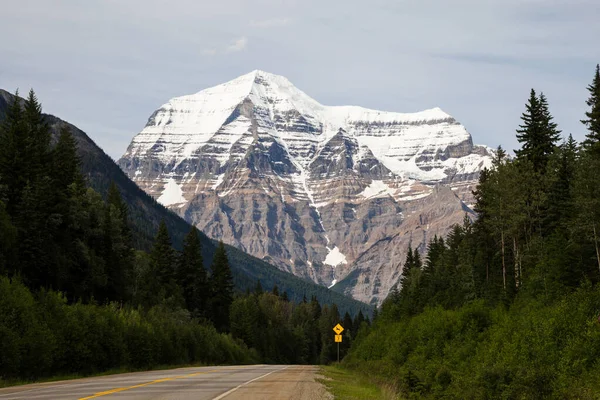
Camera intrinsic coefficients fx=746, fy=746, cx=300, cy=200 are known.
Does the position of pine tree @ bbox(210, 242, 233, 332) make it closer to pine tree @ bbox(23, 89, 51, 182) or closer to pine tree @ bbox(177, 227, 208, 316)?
pine tree @ bbox(177, 227, 208, 316)

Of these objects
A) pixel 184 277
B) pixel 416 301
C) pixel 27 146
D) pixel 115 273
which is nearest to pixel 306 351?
pixel 184 277

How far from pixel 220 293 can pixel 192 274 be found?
28.6 ft

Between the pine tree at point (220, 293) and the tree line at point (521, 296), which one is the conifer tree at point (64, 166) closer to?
the pine tree at point (220, 293)

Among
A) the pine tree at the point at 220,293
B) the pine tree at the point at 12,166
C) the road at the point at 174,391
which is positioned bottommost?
the road at the point at 174,391

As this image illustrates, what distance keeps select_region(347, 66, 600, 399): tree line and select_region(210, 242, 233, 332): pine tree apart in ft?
95.8

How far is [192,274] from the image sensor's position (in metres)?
111

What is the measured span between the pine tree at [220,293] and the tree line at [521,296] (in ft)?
95.8

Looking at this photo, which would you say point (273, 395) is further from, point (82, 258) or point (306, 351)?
point (306, 351)

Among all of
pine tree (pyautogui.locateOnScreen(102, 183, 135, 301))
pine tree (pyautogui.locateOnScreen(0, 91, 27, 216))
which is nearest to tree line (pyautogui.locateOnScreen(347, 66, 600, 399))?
pine tree (pyautogui.locateOnScreen(102, 183, 135, 301))

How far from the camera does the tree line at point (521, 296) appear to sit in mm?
25766

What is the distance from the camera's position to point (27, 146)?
70312 mm

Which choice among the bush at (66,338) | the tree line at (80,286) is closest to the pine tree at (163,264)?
the tree line at (80,286)

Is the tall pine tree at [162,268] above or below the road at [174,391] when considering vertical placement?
above

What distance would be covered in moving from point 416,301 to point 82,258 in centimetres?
4163
